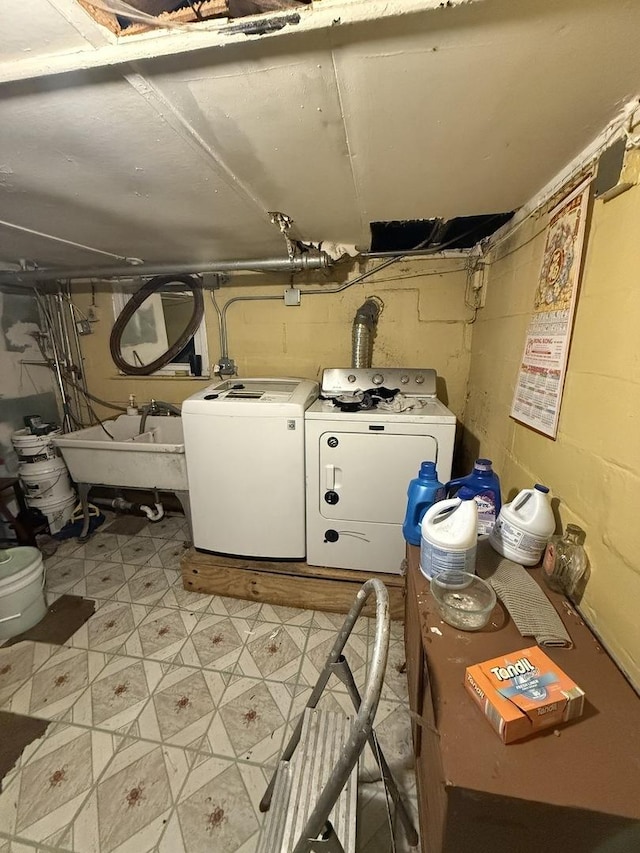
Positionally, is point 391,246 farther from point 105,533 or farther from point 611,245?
point 105,533

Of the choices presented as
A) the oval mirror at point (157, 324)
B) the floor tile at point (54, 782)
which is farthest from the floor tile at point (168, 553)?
the oval mirror at point (157, 324)

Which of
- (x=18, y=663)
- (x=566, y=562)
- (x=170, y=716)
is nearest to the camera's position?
(x=566, y=562)

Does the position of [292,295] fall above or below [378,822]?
above

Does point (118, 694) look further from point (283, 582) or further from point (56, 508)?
point (56, 508)

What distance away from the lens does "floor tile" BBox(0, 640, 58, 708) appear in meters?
1.51

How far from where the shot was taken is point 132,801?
1131 mm

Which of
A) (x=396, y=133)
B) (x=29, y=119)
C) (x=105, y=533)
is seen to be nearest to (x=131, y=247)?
(x=29, y=119)

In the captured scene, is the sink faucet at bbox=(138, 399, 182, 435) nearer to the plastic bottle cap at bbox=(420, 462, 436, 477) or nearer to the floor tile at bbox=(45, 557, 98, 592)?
the floor tile at bbox=(45, 557, 98, 592)

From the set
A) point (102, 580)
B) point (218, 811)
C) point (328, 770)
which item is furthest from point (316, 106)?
point (102, 580)

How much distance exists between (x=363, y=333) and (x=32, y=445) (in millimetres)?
2485

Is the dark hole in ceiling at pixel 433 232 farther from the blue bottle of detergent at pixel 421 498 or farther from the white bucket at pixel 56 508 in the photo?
the white bucket at pixel 56 508

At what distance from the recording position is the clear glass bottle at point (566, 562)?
3.06ft

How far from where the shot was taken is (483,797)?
528 millimetres

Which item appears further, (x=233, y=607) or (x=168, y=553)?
(x=168, y=553)
